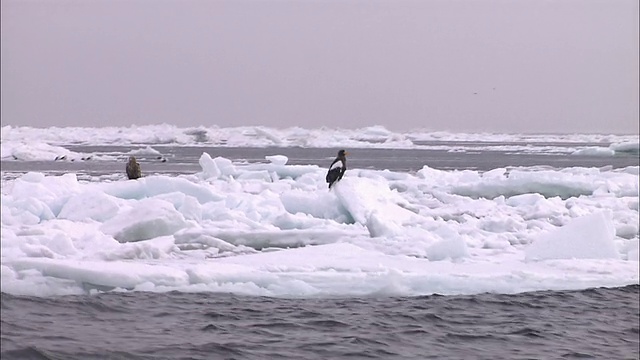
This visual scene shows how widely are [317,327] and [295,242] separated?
11.3ft

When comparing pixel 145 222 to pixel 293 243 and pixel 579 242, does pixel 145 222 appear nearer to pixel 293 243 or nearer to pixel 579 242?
pixel 293 243

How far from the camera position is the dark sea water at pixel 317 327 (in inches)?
196

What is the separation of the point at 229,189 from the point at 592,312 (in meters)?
7.35

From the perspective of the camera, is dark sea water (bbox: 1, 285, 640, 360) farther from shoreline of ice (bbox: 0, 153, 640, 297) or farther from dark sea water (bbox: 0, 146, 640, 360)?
shoreline of ice (bbox: 0, 153, 640, 297)

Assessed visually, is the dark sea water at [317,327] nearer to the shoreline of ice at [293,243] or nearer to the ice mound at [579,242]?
the shoreline of ice at [293,243]

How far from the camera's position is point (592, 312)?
7.01m

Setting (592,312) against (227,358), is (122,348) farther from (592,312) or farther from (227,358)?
(592,312)

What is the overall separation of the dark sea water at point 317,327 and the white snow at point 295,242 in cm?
34

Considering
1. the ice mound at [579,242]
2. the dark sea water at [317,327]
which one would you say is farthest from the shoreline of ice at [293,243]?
the dark sea water at [317,327]

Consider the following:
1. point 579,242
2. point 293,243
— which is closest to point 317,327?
point 293,243

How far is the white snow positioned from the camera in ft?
23.7

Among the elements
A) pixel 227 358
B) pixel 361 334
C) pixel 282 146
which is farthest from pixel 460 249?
pixel 282 146

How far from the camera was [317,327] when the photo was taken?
239 inches

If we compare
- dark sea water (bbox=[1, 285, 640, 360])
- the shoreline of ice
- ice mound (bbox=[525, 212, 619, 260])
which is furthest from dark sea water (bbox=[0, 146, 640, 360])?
ice mound (bbox=[525, 212, 619, 260])
